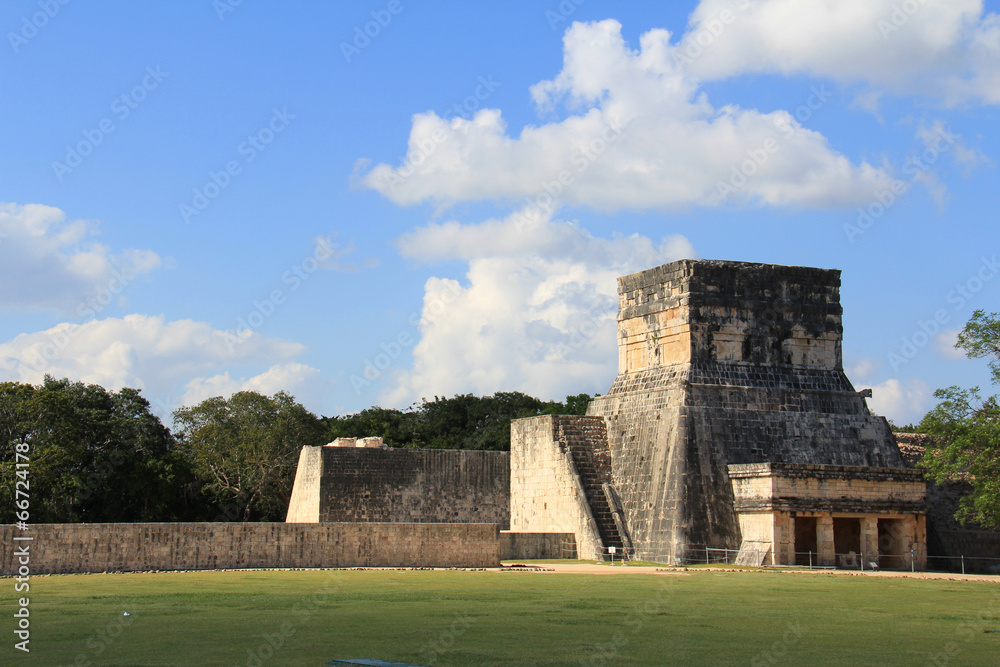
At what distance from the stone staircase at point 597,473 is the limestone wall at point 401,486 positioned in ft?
16.9

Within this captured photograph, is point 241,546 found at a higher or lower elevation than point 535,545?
higher

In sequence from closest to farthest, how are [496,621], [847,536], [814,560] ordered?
[496,621], [814,560], [847,536]

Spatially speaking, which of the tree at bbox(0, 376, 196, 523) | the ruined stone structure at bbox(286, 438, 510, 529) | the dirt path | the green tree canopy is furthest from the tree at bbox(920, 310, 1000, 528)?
the green tree canopy

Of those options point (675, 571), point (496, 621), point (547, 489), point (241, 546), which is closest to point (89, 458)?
point (547, 489)

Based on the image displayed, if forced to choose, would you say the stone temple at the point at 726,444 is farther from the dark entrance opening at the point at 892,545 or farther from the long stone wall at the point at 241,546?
the long stone wall at the point at 241,546

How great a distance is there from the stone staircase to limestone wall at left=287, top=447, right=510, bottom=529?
16.9ft

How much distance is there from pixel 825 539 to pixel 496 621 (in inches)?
504

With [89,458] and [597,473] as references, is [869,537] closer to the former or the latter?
[597,473]

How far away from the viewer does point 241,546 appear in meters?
17.5

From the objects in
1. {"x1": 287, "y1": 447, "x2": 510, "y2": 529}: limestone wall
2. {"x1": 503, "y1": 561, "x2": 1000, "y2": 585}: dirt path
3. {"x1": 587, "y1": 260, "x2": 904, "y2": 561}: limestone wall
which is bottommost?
{"x1": 503, "y1": 561, "x2": 1000, "y2": 585}: dirt path

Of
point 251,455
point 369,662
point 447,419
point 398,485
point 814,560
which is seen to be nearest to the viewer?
point 369,662

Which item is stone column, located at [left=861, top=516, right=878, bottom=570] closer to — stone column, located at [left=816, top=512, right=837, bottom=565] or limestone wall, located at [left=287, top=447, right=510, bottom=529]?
stone column, located at [left=816, top=512, right=837, bottom=565]

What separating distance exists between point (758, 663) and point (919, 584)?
32.0 feet

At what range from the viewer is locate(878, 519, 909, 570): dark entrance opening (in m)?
21.5
